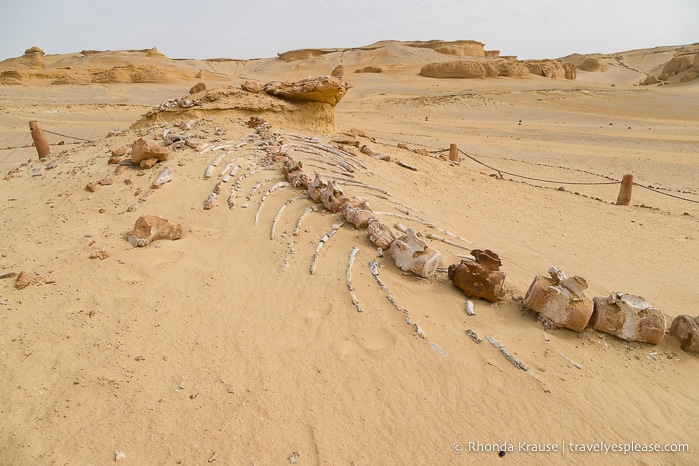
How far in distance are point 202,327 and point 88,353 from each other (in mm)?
831

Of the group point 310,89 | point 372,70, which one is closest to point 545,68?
point 372,70

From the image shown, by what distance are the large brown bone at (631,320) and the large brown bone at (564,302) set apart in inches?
6.0

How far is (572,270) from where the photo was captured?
4.98 metres

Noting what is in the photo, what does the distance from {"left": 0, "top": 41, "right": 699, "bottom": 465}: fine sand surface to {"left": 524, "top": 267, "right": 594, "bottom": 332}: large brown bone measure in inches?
6.2

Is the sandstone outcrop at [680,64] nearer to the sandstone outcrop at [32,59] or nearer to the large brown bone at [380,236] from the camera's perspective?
the large brown bone at [380,236]

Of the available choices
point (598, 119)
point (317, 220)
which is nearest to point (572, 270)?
point (317, 220)

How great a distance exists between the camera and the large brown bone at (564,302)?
3.38 meters

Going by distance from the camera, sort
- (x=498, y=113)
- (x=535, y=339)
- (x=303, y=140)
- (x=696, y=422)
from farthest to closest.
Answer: (x=498, y=113) < (x=303, y=140) < (x=535, y=339) < (x=696, y=422)

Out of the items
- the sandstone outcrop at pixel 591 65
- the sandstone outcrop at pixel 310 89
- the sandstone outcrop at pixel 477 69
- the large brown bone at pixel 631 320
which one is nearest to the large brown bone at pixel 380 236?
the large brown bone at pixel 631 320

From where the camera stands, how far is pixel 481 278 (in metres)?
3.69

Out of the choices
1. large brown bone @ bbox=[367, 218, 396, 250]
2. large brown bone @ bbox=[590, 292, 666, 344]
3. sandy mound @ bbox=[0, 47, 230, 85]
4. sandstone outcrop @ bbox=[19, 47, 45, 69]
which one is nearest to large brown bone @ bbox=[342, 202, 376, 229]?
large brown bone @ bbox=[367, 218, 396, 250]

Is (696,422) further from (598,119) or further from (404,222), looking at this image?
(598,119)

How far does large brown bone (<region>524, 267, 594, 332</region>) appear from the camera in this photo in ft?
11.1

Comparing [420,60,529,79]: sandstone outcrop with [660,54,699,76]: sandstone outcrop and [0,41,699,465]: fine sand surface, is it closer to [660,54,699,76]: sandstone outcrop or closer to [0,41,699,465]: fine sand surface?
[660,54,699,76]: sandstone outcrop
